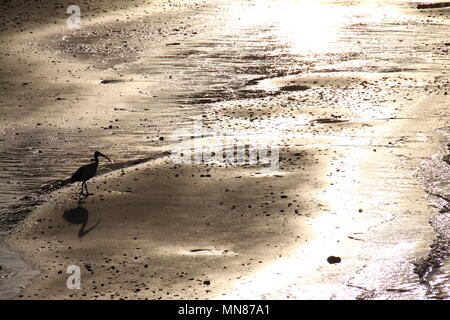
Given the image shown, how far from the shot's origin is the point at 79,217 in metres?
11.7

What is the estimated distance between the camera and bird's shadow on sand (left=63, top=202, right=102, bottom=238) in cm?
1132

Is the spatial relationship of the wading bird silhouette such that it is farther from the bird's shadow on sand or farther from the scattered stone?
the scattered stone

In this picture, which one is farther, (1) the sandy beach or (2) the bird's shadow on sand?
(2) the bird's shadow on sand

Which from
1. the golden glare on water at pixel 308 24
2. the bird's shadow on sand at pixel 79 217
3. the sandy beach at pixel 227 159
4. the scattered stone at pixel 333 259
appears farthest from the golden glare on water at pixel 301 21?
the scattered stone at pixel 333 259

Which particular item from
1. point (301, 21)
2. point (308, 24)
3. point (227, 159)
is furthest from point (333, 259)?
point (301, 21)

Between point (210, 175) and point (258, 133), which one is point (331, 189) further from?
point (258, 133)

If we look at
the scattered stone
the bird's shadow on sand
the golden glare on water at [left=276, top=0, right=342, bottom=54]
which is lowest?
the scattered stone

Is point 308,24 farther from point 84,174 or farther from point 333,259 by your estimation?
point 333,259

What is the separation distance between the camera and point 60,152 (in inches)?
569

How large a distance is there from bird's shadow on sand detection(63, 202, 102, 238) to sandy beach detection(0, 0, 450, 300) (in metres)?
0.04

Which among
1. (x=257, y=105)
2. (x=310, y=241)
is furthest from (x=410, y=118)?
(x=310, y=241)

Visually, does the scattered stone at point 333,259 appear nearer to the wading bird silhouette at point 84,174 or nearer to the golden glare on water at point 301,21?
the wading bird silhouette at point 84,174

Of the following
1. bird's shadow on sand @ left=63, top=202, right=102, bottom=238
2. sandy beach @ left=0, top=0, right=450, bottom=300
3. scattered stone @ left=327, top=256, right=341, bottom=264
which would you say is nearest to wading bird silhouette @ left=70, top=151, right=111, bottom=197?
sandy beach @ left=0, top=0, right=450, bottom=300

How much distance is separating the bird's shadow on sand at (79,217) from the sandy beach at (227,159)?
42 millimetres
